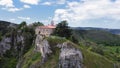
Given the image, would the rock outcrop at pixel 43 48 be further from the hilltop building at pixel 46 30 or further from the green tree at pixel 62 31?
the green tree at pixel 62 31

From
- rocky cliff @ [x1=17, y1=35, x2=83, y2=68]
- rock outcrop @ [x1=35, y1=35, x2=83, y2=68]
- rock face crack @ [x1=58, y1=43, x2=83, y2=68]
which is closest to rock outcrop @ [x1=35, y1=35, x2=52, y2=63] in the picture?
rocky cliff @ [x1=17, y1=35, x2=83, y2=68]

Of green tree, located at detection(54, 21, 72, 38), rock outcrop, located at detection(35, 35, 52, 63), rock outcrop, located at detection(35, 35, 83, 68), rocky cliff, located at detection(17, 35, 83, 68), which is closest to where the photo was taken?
rock outcrop, located at detection(35, 35, 83, 68)

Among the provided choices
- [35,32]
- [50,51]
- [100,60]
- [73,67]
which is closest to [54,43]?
[50,51]

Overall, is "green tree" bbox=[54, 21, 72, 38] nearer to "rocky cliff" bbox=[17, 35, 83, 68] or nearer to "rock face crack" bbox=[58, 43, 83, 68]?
"rocky cliff" bbox=[17, 35, 83, 68]

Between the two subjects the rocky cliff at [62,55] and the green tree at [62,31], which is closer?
the rocky cliff at [62,55]

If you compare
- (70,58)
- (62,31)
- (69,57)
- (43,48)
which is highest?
(62,31)

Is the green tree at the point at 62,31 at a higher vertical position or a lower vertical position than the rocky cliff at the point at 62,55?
higher

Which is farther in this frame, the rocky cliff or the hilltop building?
the hilltop building

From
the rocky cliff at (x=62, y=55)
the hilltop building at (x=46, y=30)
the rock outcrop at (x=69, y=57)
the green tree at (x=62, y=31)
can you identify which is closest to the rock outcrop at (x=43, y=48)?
the rocky cliff at (x=62, y=55)

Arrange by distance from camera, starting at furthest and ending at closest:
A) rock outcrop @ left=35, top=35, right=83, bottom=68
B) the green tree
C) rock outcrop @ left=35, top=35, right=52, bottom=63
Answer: the green tree < rock outcrop @ left=35, top=35, right=52, bottom=63 < rock outcrop @ left=35, top=35, right=83, bottom=68

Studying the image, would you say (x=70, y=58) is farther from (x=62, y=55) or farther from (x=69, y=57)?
(x=62, y=55)

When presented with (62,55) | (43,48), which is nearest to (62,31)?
(43,48)

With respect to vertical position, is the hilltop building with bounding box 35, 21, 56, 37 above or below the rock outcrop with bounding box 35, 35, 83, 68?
above
